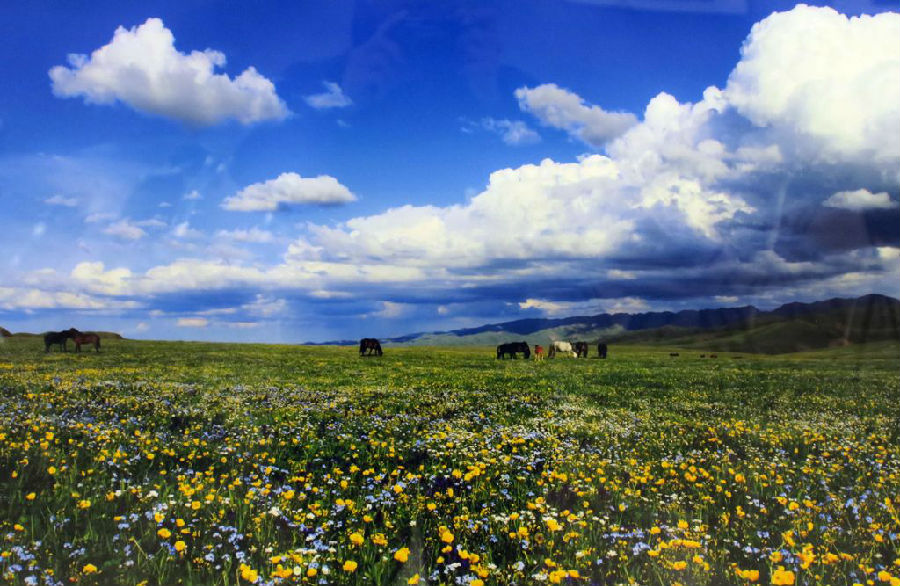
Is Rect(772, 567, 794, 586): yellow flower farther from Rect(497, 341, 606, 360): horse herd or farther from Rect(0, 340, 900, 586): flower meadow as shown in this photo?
Rect(497, 341, 606, 360): horse herd

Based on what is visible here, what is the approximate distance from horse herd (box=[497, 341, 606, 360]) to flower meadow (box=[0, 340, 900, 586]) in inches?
1921

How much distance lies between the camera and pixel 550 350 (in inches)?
2751

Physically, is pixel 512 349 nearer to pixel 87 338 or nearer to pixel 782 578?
pixel 87 338

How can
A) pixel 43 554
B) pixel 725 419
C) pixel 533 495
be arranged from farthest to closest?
pixel 725 419
pixel 533 495
pixel 43 554

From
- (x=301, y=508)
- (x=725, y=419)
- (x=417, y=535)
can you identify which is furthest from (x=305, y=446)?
(x=725, y=419)

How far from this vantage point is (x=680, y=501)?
7.80 metres

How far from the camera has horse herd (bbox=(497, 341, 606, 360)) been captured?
6462cm

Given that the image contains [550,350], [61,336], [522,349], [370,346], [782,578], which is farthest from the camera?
[550,350]

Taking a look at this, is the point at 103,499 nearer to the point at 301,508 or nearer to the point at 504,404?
the point at 301,508

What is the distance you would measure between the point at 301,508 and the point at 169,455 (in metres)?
3.96

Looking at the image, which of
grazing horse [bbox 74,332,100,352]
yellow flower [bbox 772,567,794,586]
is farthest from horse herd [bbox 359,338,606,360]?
yellow flower [bbox 772,567,794,586]

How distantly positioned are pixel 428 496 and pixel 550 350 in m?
64.2

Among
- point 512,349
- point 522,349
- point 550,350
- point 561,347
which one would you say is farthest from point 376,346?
point 561,347

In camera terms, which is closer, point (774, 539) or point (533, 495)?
point (774, 539)
